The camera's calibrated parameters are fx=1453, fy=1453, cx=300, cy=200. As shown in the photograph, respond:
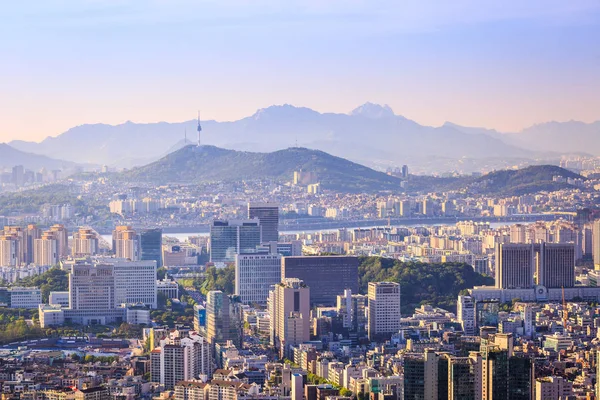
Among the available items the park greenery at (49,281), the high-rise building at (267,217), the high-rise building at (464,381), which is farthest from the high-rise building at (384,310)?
the high-rise building at (267,217)

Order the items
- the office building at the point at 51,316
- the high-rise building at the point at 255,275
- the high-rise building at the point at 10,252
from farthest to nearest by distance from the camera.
Result: the high-rise building at the point at 10,252
the high-rise building at the point at 255,275
the office building at the point at 51,316

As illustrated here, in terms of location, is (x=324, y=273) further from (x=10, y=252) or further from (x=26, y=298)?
(x=10, y=252)

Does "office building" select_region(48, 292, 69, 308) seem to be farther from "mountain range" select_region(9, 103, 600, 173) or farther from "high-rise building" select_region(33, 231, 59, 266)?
"mountain range" select_region(9, 103, 600, 173)

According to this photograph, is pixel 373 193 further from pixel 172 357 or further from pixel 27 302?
pixel 172 357

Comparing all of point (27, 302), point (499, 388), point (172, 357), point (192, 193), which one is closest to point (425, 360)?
point (499, 388)

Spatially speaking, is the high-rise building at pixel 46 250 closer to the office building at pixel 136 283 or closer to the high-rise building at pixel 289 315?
the office building at pixel 136 283
